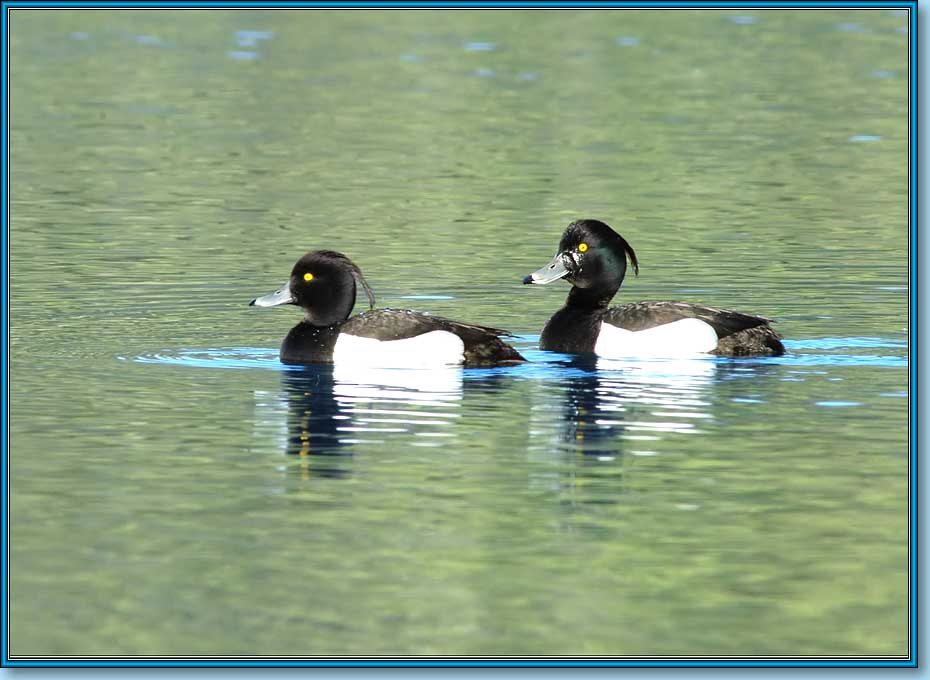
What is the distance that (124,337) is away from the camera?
1541cm

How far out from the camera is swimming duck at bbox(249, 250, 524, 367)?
14242 millimetres

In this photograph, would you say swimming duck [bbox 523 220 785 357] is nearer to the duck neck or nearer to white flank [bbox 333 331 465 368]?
the duck neck

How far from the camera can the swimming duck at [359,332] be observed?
14.2 meters

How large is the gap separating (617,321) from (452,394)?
6.63 feet

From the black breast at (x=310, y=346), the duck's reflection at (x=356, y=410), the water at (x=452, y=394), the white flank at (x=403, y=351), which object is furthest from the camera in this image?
the black breast at (x=310, y=346)

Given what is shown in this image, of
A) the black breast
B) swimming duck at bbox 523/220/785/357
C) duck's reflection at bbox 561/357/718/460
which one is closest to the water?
duck's reflection at bbox 561/357/718/460

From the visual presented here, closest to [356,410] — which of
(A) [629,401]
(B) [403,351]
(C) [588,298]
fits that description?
(B) [403,351]

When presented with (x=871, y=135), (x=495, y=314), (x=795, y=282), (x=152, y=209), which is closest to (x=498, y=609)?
(x=495, y=314)

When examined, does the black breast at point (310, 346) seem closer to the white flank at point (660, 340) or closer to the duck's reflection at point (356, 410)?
the duck's reflection at point (356, 410)

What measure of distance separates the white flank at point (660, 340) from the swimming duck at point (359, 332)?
2.59ft

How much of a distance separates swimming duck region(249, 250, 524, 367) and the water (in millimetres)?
246

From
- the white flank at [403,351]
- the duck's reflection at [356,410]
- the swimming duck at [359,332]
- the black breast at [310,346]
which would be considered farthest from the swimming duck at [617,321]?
the black breast at [310,346]

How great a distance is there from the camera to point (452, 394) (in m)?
13.4

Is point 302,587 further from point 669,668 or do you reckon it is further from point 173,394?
point 173,394
